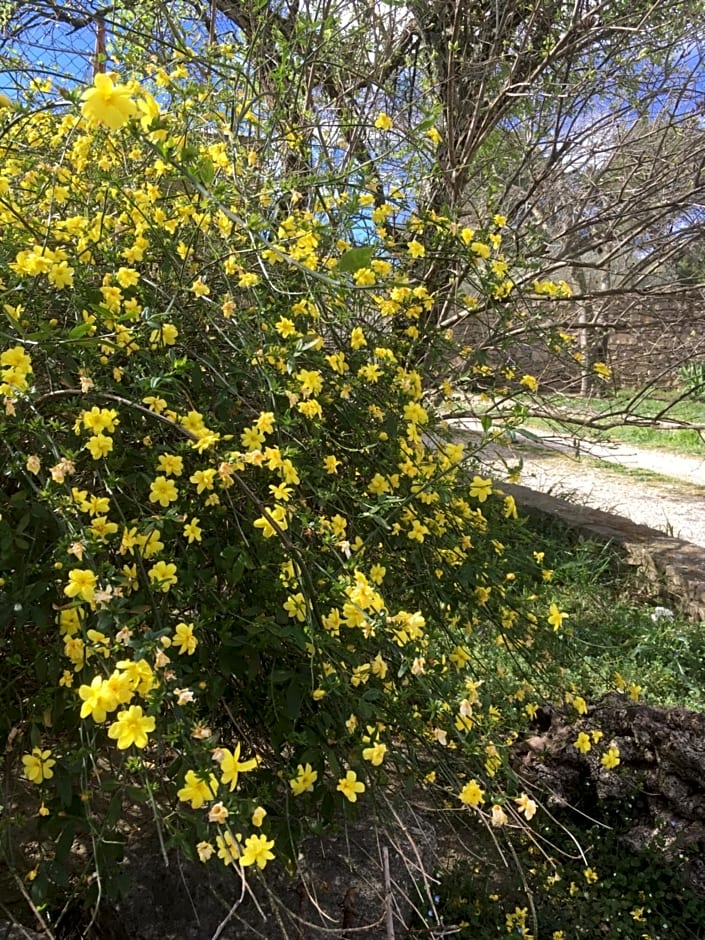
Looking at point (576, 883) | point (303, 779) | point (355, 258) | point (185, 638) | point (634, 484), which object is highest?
point (355, 258)

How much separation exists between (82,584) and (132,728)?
20 cm

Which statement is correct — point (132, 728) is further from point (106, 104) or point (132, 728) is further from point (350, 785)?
point (106, 104)

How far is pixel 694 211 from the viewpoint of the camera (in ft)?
11.6

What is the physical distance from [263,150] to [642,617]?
263 cm

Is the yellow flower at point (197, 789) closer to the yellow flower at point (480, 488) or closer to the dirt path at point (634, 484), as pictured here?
the yellow flower at point (480, 488)

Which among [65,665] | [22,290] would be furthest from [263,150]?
[65,665]

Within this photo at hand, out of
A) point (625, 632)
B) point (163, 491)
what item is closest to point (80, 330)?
point (163, 491)

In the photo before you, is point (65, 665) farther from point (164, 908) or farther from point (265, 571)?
point (164, 908)

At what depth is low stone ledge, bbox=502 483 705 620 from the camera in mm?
3887

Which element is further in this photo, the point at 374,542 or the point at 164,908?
the point at 164,908

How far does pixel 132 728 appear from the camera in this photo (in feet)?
2.96

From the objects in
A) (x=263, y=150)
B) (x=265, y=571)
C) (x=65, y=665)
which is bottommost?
(x=65, y=665)

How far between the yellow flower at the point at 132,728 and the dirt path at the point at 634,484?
430 cm

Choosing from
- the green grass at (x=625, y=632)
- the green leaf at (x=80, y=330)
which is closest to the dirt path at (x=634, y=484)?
the green grass at (x=625, y=632)
